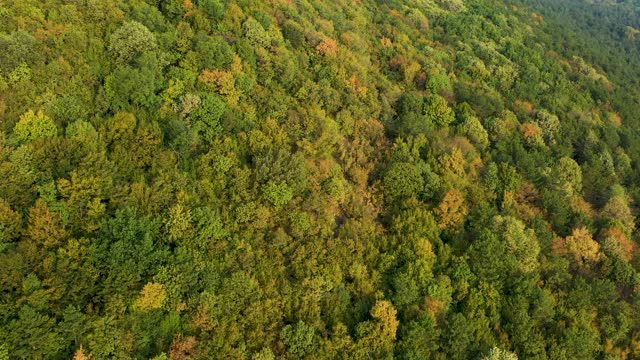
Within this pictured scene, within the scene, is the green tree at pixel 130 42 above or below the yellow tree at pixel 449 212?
above

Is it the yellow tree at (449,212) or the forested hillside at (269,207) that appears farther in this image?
the yellow tree at (449,212)

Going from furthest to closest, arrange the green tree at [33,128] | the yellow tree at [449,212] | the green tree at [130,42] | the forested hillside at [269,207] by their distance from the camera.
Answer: the yellow tree at [449,212]
the green tree at [130,42]
the green tree at [33,128]
the forested hillside at [269,207]

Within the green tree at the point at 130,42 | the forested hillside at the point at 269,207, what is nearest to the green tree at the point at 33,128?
the forested hillside at the point at 269,207

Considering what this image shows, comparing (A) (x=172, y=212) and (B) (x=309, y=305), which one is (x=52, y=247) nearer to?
(A) (x=172, y=212)

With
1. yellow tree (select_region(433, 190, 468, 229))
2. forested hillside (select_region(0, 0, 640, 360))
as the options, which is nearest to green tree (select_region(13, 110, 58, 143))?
forested hillside (select_region(0, 0, 640, 360))

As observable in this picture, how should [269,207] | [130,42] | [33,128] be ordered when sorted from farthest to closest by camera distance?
[130,42] → [269,207] → [33,128]

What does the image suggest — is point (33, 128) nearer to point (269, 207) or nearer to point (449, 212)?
point (269, 207)

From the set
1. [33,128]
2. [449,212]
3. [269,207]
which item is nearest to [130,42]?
[33,128]

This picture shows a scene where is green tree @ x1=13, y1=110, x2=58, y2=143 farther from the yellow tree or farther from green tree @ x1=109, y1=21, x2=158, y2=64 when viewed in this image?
the yellow tree

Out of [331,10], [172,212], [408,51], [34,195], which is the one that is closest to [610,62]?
[408,51]

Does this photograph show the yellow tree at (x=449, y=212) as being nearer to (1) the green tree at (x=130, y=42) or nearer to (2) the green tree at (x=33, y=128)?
(1) the green tree at (x=130, y=42)
